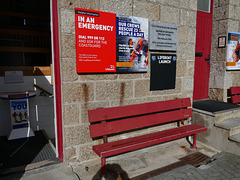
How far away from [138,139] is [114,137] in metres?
0.44

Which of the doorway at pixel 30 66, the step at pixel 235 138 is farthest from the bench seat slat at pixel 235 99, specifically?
the doorway at pixel 30 66

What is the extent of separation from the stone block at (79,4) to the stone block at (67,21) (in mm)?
66

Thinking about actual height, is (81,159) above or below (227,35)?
below

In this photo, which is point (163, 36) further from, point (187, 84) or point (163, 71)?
point (187, 84)

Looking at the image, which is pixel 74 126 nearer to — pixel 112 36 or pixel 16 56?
pixel 112 36

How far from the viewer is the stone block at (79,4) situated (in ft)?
9.18

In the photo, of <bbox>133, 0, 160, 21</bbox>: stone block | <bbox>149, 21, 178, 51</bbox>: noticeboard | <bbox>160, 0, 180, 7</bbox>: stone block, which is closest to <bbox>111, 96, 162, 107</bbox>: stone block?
<bbox>149, 21, 178, 51</bbox>: noticeboard

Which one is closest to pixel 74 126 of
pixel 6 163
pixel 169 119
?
pixel 6 163

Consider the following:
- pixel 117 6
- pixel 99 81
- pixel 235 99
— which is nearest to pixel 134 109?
pixel 99 81

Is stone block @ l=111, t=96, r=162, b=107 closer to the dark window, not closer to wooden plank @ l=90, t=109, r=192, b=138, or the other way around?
wooden plank @ l=90, t=109, r=192, b=138

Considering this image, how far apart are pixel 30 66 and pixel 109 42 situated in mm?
2675

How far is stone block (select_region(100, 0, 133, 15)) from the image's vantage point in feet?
10.3

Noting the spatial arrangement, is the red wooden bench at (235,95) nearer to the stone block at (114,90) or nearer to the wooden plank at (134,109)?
the wooden plank at (134,109)

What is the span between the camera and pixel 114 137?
3475mm
